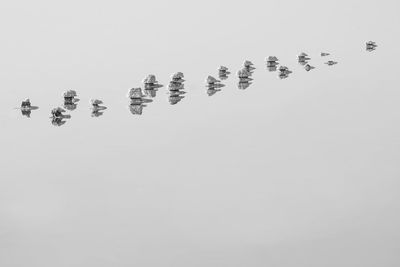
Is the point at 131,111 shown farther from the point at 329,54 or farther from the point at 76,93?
the point at 329,54

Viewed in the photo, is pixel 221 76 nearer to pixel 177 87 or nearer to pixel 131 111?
pixel 177 87

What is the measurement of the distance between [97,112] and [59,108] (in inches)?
140

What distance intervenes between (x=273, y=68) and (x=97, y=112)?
88.6ft

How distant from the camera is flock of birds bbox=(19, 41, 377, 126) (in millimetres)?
59312

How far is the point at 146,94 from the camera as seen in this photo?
218 ft

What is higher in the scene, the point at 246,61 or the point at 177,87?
the point at 246,61

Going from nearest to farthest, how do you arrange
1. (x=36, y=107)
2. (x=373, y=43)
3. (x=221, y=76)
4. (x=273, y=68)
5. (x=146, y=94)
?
1. (x=36, y=107)
2. (x=146, y=94)
3. (x=221, y=76)
4. (x=273, y=68)
5. (x=373, y=43)

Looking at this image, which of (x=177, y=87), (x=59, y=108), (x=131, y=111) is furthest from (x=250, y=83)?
(x=59, y=108)

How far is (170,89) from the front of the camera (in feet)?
222

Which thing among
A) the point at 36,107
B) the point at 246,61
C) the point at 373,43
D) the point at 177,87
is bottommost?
the point at 36,107

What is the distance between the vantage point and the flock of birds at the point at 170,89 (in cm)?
5931

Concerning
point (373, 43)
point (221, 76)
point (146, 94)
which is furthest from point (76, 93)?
point (373, 43)

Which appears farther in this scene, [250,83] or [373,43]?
[373,43]

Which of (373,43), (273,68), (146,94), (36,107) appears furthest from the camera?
(373,43)
